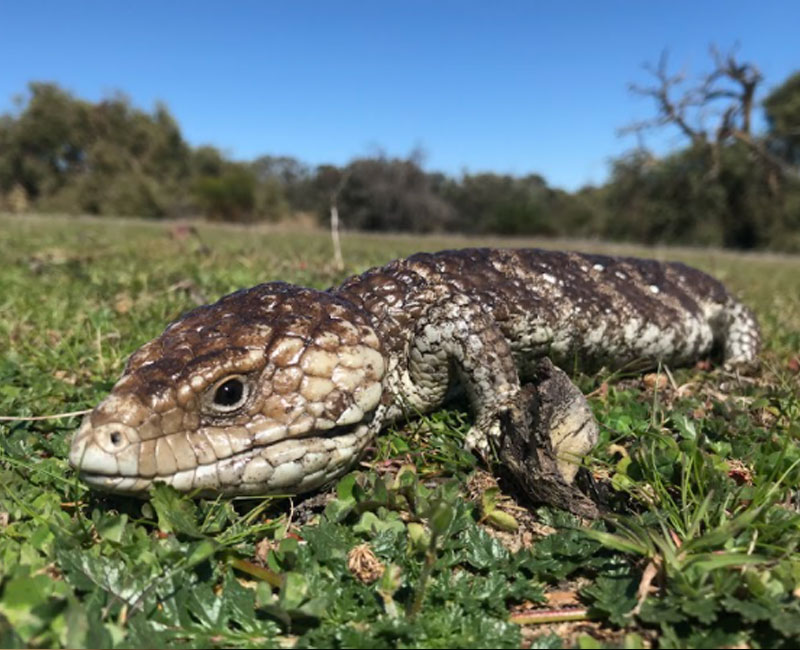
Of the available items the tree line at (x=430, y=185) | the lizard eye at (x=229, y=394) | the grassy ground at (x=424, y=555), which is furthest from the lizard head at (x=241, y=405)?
the tree line at (x=430, y=185)

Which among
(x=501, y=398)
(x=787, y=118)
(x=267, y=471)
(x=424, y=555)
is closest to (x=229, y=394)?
(x=267, y=471)

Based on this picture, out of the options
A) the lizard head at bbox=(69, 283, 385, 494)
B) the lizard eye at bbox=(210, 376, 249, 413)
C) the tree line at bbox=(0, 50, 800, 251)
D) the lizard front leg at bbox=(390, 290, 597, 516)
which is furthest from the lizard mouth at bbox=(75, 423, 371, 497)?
the tree line at bbox=(0, 50, 800, 251)

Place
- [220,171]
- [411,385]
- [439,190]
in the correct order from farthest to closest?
[220,171]
[439,190]
[411,385]

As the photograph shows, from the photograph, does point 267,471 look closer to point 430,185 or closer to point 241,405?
point 241,405

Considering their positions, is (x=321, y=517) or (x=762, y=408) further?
(x=762, y=408)

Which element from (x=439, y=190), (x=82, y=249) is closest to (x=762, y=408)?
(x=82, y=249)

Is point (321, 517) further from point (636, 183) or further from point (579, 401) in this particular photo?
point (636, 183)
